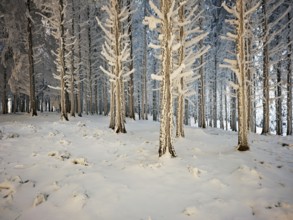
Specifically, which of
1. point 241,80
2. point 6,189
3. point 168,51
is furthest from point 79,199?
point 241,80

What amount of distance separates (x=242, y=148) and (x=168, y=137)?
9.25 ft

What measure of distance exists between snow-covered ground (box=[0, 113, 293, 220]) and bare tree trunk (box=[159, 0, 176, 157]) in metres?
0.50

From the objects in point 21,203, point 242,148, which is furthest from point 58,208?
point 242,148

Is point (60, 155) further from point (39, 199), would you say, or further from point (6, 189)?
point (39, 199)

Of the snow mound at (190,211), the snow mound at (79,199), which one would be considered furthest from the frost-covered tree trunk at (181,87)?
the snow mound at (79,199)

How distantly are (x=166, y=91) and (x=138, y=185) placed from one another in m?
2.92

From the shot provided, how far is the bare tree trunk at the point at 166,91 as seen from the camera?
654 centimetres

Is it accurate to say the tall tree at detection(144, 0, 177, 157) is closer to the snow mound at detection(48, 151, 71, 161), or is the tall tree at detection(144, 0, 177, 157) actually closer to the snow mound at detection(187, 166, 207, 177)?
the snow mound at detection(187, 166, 207, 177)

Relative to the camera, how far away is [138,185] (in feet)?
15.3

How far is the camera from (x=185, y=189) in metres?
4.51

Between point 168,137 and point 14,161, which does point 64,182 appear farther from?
point 168,137

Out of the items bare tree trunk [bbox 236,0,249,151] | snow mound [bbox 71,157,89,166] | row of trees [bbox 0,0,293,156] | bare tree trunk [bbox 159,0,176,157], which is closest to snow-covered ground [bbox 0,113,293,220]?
snow mound [bbox 71,157,89,166]

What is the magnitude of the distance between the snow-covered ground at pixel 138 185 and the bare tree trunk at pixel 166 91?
50 centimetres

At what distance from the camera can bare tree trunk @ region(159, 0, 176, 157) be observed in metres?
6.54
